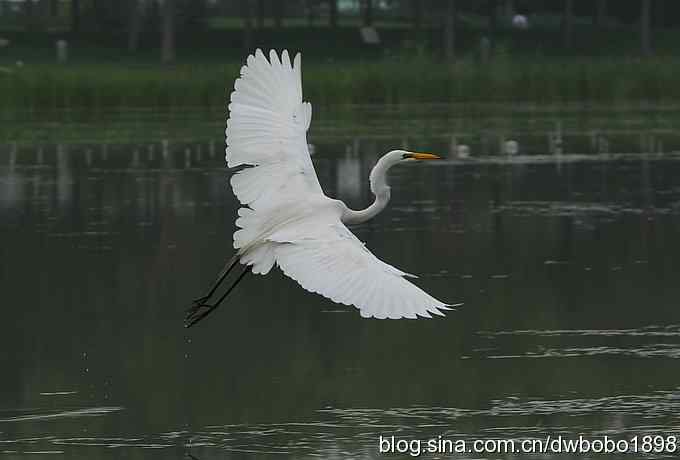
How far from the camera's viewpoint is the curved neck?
9.57 m

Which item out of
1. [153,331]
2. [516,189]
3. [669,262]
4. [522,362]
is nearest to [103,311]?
[153,331]

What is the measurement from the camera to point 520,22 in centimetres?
6250

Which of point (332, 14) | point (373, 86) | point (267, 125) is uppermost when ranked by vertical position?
point (332, 14)

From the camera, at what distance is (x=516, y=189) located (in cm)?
1828

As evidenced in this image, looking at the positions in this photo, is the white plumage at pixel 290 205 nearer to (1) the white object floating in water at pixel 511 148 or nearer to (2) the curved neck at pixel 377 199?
(2) the curved neck at pixel 377 199

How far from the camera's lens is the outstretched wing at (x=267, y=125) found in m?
9.77

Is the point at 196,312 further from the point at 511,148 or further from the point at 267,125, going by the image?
the point at 511,148

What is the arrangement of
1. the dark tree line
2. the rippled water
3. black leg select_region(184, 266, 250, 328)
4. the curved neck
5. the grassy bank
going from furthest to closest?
the dark tree line
the grassy bank
black leg select_region(184, 266, 250, 328)
the curved neck
the rippled water

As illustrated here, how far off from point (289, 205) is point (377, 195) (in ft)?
1.89

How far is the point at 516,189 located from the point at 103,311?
777 centimetres

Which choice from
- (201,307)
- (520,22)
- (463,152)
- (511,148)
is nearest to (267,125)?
(201,307)

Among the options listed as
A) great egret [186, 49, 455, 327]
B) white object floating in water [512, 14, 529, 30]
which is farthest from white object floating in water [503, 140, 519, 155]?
white object floating in water [512, 14, 529, 30]

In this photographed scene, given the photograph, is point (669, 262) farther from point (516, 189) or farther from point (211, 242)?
point (516, 189)

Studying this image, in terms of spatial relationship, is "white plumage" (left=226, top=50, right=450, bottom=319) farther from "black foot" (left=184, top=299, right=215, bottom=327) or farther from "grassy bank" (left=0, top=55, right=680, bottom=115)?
"grassy bank" (left=0, top=55, right=680, bottom=115)
